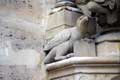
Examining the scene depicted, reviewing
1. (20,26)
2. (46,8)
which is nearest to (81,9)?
(46,8)

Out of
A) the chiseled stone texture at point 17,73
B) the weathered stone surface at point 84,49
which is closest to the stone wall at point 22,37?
the chiseled stone texture at point 17,73

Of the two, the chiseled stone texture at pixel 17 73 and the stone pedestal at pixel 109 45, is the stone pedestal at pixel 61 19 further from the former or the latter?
the stone pedestal at pixel 109 45

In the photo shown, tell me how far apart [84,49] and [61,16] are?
2.66ft

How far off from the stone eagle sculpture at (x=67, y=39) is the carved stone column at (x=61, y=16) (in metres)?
0.38

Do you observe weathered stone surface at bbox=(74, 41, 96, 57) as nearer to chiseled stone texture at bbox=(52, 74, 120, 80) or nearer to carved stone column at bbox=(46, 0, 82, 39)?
chiseled stone texture at bbox=(52, 74, 120, 80)

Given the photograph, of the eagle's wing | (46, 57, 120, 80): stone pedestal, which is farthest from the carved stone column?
(46, 57, 120, 80): stone pedestal

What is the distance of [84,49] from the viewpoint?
2.62 m

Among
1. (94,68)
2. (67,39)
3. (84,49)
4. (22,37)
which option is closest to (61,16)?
(22,37)

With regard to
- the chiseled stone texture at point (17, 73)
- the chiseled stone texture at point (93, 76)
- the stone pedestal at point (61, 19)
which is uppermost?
the stone pedestal at point (61, 19)

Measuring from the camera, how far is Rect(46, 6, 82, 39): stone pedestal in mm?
3336

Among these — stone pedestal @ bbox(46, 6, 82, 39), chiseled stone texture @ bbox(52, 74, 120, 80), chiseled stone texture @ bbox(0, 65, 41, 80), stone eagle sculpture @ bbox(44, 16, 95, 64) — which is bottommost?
chiseled stone texture @ bbox(52, 74, 120, 80)

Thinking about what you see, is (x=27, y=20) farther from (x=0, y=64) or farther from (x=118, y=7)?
(x=118, y=7)

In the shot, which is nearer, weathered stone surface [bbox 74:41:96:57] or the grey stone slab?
weathered stone surface [bbox 74:41:96:57]

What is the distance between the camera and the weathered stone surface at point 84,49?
8.54 ft
